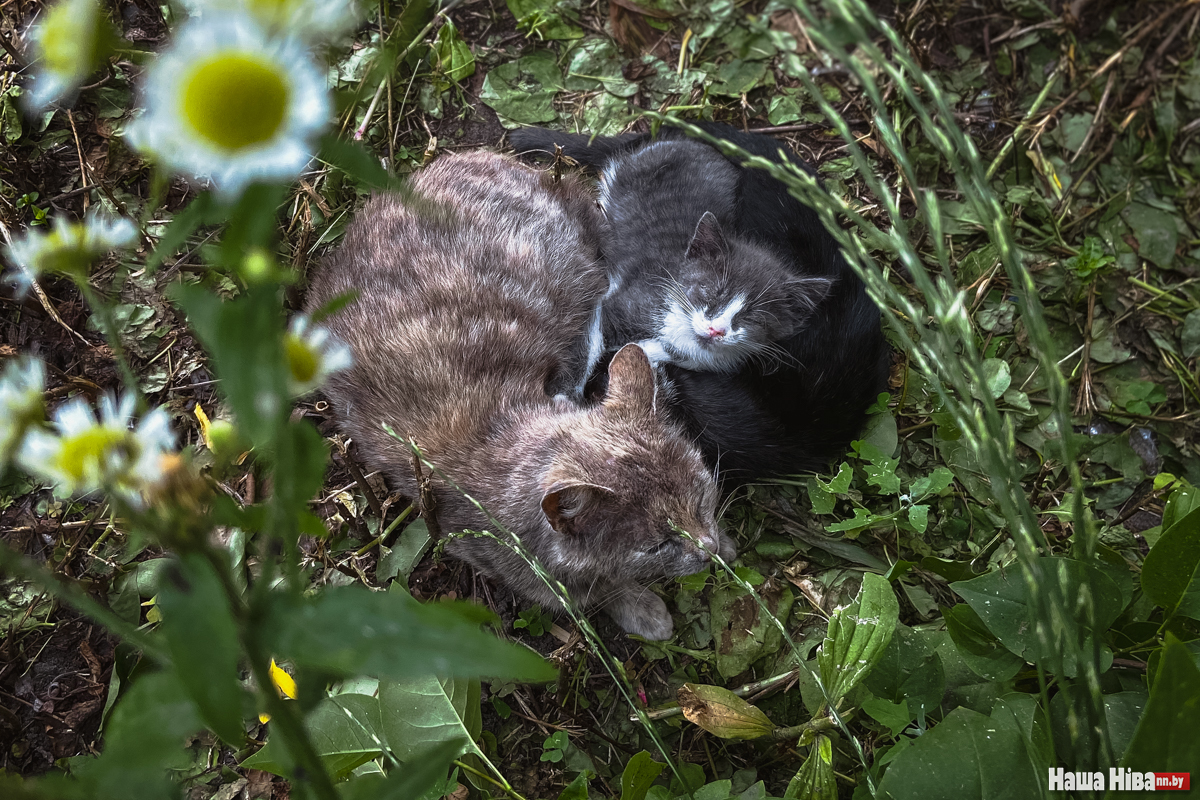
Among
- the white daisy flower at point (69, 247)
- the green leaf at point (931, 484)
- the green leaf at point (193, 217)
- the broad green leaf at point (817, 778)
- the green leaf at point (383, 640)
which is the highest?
the green leaf at point (193, 217)

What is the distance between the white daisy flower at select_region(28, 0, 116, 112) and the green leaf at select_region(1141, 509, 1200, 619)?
2168 mm

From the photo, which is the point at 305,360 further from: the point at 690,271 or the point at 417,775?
the point at 690,271

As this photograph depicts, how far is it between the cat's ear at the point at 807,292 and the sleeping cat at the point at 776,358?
0.04 meters

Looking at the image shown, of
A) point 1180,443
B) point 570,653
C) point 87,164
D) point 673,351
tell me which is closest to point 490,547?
point 570,653

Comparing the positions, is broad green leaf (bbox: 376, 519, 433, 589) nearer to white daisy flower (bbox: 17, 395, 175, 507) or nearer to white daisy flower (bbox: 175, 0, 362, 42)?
white daisy flower (bbox: 17, 395, 175, 507)

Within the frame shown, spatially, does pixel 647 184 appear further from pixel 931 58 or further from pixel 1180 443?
pixel 1180 443

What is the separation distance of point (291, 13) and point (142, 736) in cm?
73

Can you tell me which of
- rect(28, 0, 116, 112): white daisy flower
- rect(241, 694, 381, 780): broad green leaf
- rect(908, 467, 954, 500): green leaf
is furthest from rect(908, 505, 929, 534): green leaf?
rect(28, 0, 116, 112): white daisy flower

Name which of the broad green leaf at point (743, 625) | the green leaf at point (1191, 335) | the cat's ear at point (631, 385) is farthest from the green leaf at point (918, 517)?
the green leaf at point (1191, 335)

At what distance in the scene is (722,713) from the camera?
213cm

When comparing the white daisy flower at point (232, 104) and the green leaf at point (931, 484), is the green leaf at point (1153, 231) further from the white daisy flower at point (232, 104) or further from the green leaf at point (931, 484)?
the white daisy flower at point (232, 104)

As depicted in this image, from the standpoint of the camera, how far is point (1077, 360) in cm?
307

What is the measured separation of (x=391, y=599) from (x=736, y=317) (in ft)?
8.13

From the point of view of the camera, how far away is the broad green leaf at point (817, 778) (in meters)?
1.86
